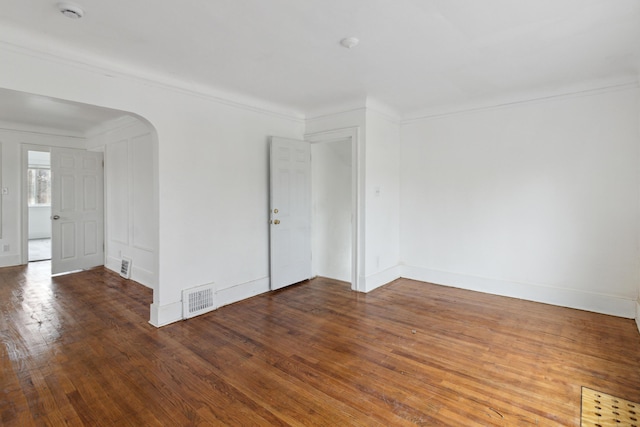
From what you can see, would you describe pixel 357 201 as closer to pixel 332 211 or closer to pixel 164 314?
pixel 332 211

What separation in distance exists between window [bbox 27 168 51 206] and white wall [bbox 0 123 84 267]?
3674mm

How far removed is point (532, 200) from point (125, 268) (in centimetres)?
600

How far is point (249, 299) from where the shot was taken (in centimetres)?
414

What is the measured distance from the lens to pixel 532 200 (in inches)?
159

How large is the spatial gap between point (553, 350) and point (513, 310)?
99 centimetres

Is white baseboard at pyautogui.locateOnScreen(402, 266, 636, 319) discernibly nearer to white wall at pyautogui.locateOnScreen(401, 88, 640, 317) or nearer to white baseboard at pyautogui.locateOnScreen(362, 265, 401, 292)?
white wall at pyautogui.locateOnScreen(401, 88, 640, 317)

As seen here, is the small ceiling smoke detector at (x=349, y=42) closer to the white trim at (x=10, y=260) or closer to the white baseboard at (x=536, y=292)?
the white baseboard at (x=536, y=292)

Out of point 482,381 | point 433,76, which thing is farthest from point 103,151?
point 482,381

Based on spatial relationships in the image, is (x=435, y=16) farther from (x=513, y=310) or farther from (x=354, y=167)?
(x=513, y=310)

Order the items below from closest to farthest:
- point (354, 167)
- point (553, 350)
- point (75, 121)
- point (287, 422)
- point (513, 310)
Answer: point (287, 422) < point (553, 350) < point (513, 310) < point (354, 167) < point (75, 121)

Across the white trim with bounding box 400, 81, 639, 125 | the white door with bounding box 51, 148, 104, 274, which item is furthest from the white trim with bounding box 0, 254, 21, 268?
the white trim with bounding box 400, 81, 639, 125

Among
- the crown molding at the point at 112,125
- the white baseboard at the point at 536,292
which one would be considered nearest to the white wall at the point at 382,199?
the white baseboard at the point at 536,292

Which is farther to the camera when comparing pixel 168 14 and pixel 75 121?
pixel 75 121

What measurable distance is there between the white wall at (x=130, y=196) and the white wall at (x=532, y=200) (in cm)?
389
